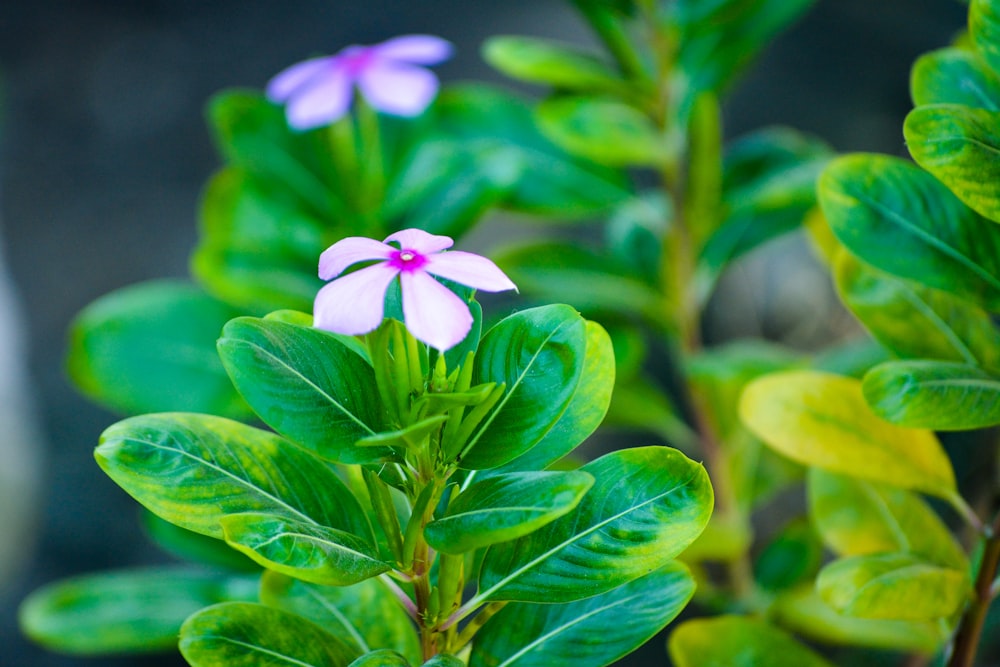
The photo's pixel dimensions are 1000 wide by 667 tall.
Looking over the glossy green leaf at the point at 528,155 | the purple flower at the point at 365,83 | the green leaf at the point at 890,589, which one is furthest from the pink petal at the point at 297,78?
the green leaf at the point at 890,589

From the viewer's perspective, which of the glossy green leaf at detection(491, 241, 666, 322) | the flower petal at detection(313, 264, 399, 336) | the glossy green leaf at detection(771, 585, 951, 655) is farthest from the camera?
the glossy green leaf at detection(491, 241, 666, 322)

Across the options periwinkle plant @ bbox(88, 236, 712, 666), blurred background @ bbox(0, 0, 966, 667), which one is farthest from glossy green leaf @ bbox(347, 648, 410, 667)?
blurred background @ bbox(0, 0, 966, 667)

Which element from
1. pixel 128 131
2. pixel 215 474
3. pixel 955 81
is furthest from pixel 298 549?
pixel 128 131

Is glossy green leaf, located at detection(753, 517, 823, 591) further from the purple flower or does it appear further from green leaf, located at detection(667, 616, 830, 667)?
the purple flower

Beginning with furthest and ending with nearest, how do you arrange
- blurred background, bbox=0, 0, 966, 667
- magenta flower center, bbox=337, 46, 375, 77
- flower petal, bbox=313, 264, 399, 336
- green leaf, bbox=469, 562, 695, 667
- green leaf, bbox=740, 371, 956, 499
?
1. blurred background, bbox=0, 0, 966, 667
2. magenta flower center, bbox=337, 46, 375, 77
3. green leaf, bbox=740, 371, 956, 499
4. green leaf, bbox=469, 562, 695, 667
5. flower petal, bbox=313, 264, 399, 336

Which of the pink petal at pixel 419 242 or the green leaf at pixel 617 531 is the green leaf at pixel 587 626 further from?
the pink petal at pixel 419 242

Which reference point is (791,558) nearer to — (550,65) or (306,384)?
(550,65)
